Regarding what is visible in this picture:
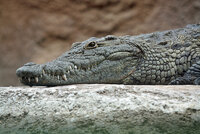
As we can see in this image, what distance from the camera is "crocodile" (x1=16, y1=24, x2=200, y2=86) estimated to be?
115 inches

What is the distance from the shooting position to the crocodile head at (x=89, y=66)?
289cm

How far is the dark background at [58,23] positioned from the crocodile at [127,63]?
92.7 inches

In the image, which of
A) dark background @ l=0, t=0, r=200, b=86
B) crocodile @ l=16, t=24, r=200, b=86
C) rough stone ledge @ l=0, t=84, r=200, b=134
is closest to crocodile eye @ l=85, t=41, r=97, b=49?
crocodile @ l=16, t=24, r=200, b=86

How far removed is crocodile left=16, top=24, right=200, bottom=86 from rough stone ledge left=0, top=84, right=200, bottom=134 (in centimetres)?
50

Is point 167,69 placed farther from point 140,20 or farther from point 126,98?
point 140,20

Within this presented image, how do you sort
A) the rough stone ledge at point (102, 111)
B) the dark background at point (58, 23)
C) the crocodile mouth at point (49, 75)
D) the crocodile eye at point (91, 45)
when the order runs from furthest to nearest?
the dark background at point (58, 23) → the crocodile eye at point (91, 45) → the crocodile mouth at point (49, 75) → the rough stone ledge at point (102, 111)

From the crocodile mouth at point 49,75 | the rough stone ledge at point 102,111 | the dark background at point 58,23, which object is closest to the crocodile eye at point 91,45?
the crocodile mouth at point 49,75

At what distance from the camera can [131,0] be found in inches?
241

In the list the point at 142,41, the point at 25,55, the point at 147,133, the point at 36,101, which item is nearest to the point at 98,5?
the point at 25,55

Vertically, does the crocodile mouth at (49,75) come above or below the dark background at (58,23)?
below

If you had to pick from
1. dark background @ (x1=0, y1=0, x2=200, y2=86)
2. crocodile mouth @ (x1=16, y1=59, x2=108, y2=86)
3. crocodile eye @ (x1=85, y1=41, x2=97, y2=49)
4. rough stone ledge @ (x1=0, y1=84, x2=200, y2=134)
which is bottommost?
rough stone ledge @ (x1=0, y1=84, x2=200, y2=134)

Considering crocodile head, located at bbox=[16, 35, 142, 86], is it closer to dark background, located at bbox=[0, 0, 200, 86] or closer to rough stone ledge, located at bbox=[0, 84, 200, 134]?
rough stone ledge, located at bbox=[0, 84, 200, 134]

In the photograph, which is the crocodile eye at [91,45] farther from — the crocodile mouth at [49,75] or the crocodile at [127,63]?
the crocodile mouth at [49,75]

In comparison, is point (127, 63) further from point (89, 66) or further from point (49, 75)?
point (49, 75)
